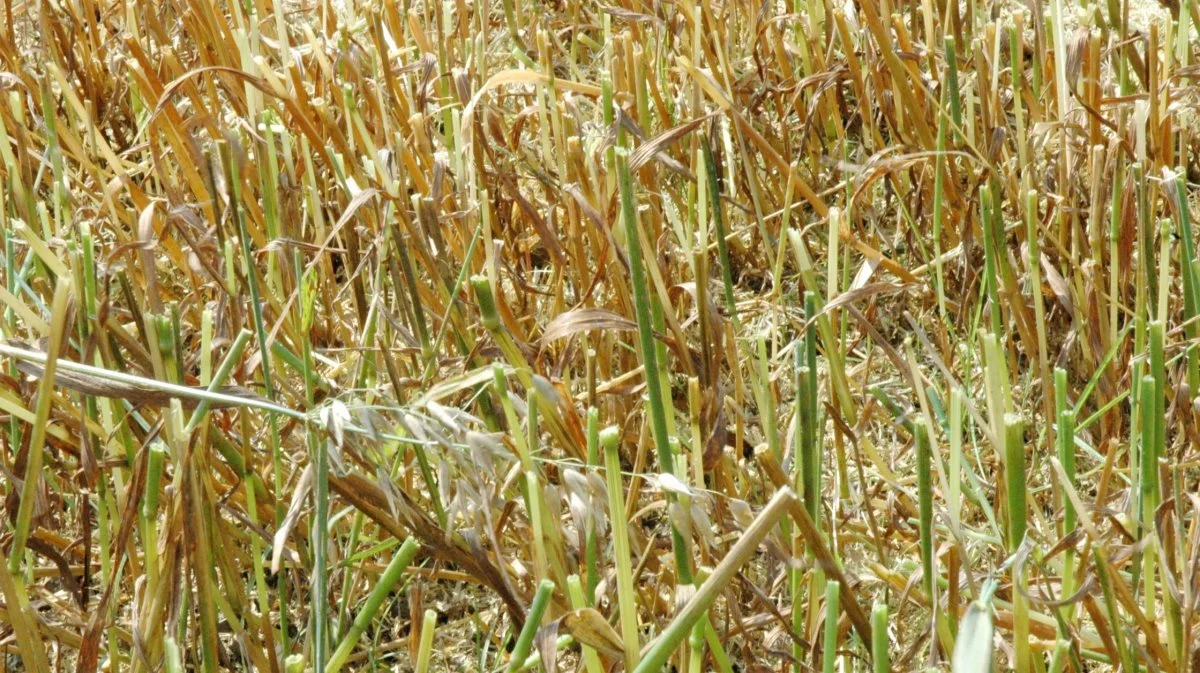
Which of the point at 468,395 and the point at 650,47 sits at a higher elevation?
the point at 650,47

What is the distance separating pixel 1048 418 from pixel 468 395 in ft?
1.57

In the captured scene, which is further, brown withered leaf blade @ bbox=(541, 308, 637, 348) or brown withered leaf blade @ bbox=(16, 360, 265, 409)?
brown withered leaf blade @ bbox=(541, 308, 637, 348)

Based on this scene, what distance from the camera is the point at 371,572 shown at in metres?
1.04

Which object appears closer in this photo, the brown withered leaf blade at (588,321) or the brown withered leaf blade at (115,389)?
the brown withered leaf blade at (115,389)

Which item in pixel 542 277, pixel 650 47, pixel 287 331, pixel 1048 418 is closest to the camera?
pixel 1048 418

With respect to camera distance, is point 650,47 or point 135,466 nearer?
point 135,466

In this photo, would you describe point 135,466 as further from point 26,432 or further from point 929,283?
point 929,283

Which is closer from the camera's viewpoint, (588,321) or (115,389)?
(115,389)

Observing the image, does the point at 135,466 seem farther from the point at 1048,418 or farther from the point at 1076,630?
the point at 1048,418

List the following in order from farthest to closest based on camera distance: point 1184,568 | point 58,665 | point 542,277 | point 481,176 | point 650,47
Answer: point 650,47 → point 542,277 → point 481,176 → point 58,665 → point 1184,568

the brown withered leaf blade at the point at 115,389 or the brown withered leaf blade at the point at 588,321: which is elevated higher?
the brown withered leaf blade at the point at 115,389

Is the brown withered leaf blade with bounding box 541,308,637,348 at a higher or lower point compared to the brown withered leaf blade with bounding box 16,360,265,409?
lower

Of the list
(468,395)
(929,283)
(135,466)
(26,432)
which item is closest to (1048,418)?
(929,283)

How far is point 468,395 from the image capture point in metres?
1.13
